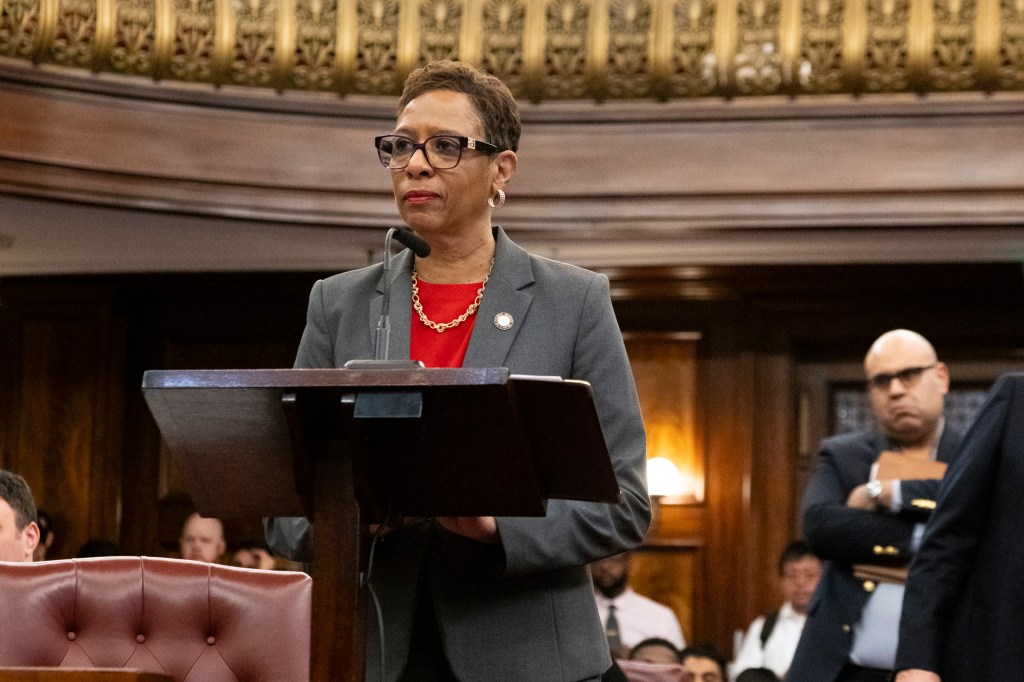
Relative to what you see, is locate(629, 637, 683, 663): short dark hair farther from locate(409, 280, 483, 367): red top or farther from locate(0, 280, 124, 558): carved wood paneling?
locate(409, 280, 483, 367): red top

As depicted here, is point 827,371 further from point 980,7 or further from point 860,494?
point 860,494

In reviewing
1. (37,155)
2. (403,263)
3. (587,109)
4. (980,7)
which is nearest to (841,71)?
(980,7)

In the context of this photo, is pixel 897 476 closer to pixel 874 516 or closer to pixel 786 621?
pixel 874 516

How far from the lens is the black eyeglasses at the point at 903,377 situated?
188 inches

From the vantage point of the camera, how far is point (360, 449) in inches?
78.5

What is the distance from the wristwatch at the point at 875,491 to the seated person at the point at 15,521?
240 centimetres

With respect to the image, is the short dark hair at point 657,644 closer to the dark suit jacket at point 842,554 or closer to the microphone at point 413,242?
the dark suit jacket at point 842,554

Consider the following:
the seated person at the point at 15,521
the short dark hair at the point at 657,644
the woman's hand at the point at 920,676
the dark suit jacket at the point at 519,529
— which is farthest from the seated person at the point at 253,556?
the dark suit jacket at the point at 519,529

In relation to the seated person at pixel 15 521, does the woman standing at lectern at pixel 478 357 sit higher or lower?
higher

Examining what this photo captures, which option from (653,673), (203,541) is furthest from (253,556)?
(653,673)

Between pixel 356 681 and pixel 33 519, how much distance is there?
2268 millimetres

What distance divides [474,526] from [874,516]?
9.04ft

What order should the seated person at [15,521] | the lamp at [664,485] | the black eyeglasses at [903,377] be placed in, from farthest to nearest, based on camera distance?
the lamp at [664,485] < the black eyeglasses at [903,377] < the seated person at [15,521]

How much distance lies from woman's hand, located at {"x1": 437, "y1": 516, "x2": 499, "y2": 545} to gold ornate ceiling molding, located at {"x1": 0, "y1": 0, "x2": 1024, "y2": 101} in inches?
226
